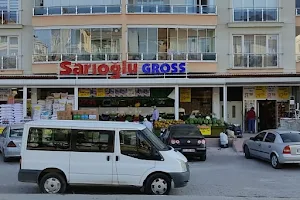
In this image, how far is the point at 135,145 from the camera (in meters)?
11.0

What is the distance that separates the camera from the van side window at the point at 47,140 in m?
11.0

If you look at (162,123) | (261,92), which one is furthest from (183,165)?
(261,92)

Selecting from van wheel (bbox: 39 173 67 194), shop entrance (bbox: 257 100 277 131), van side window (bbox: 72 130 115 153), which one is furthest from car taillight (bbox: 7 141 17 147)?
shop entrance (bbox: 257 100 277 131)

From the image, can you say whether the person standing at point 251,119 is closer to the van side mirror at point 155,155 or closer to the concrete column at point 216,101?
the concrete column at point 216,101

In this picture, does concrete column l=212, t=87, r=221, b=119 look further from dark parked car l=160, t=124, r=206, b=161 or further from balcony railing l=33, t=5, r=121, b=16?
dark parked car l=160, t=124, r=206, b=161

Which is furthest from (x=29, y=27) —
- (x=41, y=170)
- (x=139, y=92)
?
(x=41, y=170)

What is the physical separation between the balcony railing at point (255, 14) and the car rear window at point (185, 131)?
1366cm

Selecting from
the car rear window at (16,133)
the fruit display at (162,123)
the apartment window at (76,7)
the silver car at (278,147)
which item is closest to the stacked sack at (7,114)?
the apartment window at (76,7)

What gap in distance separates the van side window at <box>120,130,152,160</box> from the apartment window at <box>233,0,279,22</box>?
21484mm

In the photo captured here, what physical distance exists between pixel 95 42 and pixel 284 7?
13492mm

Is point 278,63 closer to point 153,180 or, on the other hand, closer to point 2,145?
point 2,145

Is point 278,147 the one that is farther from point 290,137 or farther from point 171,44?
point 171,44

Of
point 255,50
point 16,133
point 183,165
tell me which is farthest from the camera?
point 255,50

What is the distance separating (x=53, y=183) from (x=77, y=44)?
65.2 ft
